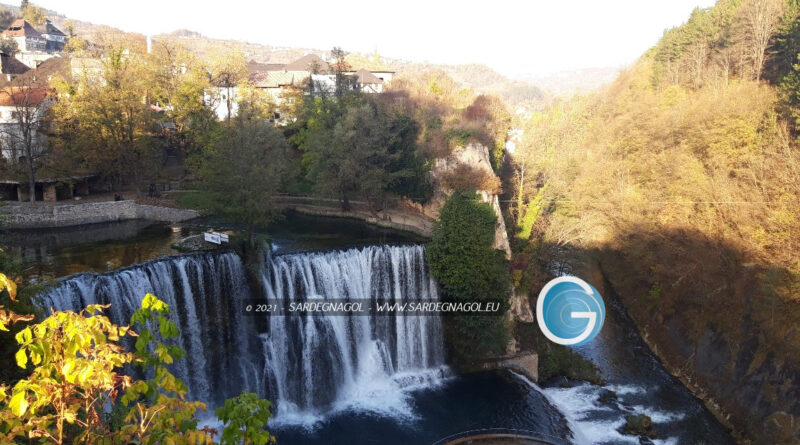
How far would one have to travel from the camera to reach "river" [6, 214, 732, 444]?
1661 centimetres

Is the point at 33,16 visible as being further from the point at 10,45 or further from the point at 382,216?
the point at 382,216

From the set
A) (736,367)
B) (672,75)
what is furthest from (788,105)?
(672,75)

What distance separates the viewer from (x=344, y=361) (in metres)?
19.5

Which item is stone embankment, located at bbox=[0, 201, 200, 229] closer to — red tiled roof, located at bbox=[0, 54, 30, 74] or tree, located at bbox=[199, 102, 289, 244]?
tree, located at bbox=[199, 102, 289, 244]

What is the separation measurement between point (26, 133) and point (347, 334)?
18.5 meters

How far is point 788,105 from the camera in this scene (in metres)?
23.0

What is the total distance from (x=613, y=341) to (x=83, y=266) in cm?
2145

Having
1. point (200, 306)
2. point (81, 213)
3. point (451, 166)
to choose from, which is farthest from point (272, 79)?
point (200, 306)

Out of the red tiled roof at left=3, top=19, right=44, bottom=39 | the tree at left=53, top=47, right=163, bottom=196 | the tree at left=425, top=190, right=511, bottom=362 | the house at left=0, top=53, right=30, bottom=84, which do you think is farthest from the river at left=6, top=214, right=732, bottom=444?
the red tiled roof at left=3, top=19, right=44, bottom=39

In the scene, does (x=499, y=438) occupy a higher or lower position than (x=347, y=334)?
lower

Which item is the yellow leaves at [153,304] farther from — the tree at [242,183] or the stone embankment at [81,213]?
the stone embankment at [81,213]

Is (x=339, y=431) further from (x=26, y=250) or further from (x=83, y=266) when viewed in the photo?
(x=26, y=250)

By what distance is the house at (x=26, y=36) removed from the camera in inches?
2677

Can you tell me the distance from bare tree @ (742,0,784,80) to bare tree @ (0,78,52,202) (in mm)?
38072
